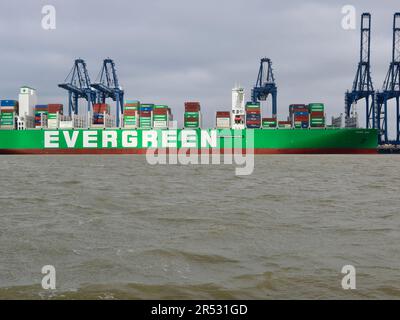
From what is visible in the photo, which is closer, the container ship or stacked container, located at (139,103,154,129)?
the container ship

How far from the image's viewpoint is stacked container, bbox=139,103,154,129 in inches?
2337

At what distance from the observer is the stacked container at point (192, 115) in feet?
191

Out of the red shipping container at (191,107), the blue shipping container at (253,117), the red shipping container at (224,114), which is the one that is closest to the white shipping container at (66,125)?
the red shipping container at (191,107)

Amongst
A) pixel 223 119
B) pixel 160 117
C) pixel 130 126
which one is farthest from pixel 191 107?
pixel 130 126

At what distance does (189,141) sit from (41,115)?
21404 millimetres

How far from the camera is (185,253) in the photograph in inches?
253

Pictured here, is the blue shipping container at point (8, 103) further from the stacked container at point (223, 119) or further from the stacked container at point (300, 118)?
the stacked container at point (300, 118)

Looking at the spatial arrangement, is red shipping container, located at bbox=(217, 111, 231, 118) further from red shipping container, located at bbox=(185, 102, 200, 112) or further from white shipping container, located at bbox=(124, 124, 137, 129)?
white shipping container, located at bbox=(124, 124, 137, 129)

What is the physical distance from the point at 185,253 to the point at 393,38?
267ft

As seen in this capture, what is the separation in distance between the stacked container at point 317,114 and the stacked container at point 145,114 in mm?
22651

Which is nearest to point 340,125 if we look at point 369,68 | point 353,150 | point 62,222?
point 353,150

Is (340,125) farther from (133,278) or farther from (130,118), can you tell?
(133,278)

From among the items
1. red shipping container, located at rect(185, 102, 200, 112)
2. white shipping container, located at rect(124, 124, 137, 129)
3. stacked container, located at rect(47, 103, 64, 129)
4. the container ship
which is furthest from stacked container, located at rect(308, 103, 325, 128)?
stacked container, located at rect(47, 103, 64, 129)

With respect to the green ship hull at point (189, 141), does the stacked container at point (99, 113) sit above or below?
above
